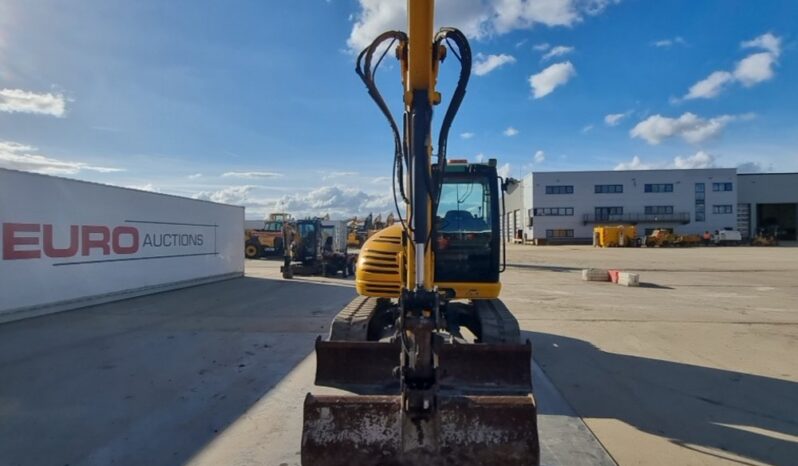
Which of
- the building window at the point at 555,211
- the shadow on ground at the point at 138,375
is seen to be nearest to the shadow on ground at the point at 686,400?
the shadow on ground at the point at 138,375

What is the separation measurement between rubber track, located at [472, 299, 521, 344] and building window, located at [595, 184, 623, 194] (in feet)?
189

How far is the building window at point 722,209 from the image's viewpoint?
2196 inches

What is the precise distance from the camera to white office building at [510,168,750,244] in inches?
2197

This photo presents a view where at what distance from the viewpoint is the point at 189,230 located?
14992mm

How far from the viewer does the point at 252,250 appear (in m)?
29.2

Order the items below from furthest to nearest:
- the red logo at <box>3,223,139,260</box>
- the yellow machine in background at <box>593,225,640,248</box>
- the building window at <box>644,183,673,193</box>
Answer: the building window at <box>644,183,673,193</box>
the yellow machine in background at <box>593,225,640,248</box>
the red logo at <box>3,223,139,260</box>

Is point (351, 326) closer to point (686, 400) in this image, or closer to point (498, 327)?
point (498, 327)

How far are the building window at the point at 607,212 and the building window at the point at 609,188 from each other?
2.08 metres

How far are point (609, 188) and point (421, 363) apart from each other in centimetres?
6098

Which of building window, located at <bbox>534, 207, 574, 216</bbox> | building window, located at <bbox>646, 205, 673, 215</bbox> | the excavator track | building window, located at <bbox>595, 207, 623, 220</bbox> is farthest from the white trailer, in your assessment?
building window, located at <bbox>646, 205, 673, 215</bbox>

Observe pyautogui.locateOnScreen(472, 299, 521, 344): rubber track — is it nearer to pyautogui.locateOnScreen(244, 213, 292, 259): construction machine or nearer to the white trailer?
the white trailer

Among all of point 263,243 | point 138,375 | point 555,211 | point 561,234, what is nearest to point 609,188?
point 555,211

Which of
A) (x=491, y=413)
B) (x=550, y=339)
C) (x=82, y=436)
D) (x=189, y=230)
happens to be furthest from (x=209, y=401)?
(x=189, y=230)

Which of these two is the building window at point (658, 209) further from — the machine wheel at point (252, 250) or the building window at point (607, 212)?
the machine wheel at point (252, 250)
